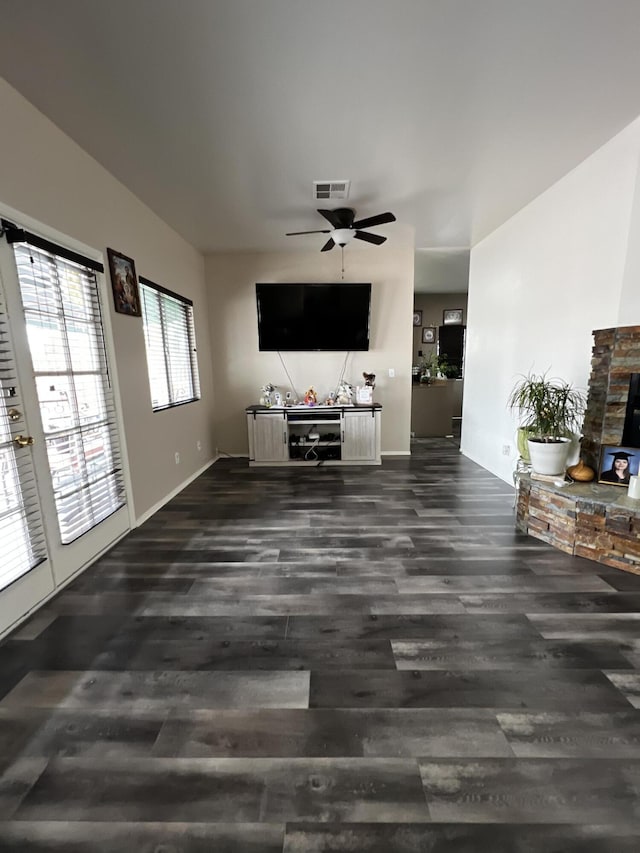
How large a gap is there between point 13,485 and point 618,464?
12.5 ft

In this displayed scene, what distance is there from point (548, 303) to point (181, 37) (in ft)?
10.7

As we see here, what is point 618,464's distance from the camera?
2562mm

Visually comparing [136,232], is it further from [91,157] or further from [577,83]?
[577,83]

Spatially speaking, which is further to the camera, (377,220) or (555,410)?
(377,220)

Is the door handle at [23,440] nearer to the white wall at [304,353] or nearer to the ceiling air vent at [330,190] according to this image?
the ceiling air vent at [330,190]

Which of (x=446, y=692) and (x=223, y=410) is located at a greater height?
(x=223, y=410)

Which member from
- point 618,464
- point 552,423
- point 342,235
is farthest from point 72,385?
point 618,464

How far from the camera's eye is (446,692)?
4.89ft

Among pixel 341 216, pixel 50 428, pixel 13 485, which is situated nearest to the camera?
pixel 13 485

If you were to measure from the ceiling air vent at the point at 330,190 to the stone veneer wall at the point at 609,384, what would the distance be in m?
2.31

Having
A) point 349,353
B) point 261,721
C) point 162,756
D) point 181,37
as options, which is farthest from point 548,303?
point 162,756

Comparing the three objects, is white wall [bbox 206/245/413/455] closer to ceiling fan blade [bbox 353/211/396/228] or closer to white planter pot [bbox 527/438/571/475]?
ceiling fan blade [bbox 353/211/396/228]

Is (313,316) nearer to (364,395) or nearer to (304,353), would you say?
(304,353)

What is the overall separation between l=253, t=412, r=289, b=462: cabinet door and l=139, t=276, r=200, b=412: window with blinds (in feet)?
2.88
